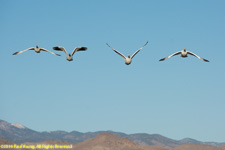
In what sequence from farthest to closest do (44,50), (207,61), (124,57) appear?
1. (44,50)
2. (124,57)
3. (207,61)

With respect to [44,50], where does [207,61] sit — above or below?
below

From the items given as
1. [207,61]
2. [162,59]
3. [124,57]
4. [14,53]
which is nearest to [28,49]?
[14,53]

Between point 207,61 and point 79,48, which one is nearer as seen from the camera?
point 207,61

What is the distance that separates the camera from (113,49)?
186 feet

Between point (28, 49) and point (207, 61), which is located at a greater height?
point (28, 49)

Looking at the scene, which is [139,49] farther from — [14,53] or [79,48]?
[14,53]

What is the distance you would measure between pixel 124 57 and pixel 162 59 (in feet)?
18.3

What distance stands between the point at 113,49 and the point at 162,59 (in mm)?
6477

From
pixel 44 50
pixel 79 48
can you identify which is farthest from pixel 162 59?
pixel 44 50

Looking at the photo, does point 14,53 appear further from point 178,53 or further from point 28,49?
point 178,53

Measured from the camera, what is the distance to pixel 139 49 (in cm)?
5978

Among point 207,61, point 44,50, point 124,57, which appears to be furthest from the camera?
point 44,50

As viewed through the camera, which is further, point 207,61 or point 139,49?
point 139,49

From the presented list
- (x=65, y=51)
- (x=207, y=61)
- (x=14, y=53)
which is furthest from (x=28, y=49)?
(x=207, y=61)
